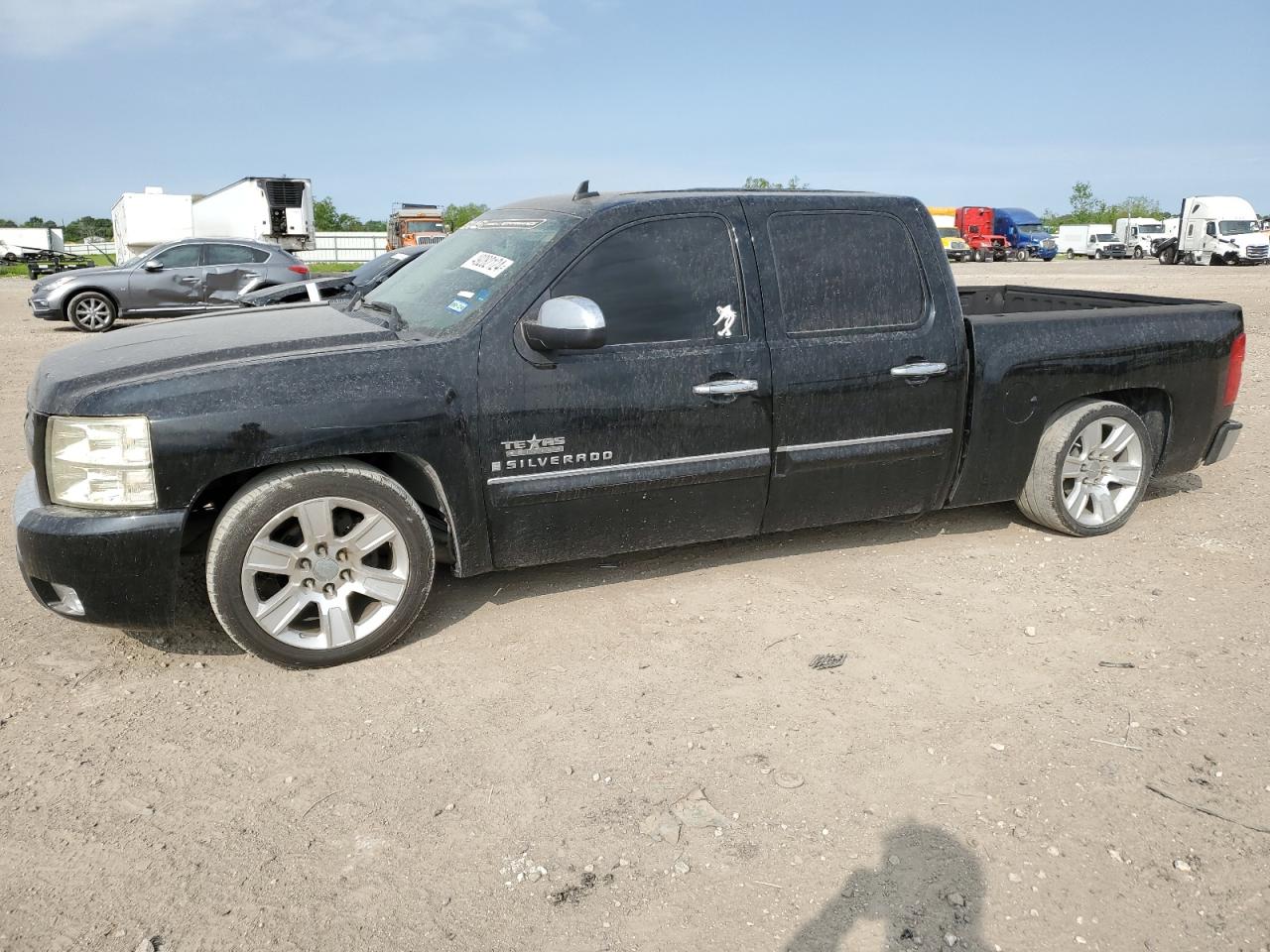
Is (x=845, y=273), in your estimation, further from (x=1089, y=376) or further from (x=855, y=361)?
(x=1089, y=376)

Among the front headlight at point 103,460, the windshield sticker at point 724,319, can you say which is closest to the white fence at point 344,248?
the windshield sticker at point 724,319

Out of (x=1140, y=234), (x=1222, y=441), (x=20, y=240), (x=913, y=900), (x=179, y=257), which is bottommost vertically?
(x=913, y=900)

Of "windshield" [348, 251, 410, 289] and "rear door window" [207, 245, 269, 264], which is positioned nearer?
"windshield" [348, 251, 410, 289]

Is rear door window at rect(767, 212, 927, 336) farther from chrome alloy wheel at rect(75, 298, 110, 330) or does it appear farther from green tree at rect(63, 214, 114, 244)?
green tree at rect(63, 214, 114, 244)

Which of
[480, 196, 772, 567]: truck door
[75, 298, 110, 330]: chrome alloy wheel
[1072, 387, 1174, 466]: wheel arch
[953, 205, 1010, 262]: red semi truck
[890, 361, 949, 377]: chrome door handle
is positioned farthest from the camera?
[953, 205, 1010, 262]: red semi truck

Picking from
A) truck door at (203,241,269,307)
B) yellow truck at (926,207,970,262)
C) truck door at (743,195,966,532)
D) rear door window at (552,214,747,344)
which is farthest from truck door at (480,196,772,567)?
yellow truck at (926,207,970,262)

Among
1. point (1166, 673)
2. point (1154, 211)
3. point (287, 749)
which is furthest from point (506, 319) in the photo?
point (1154, 211)

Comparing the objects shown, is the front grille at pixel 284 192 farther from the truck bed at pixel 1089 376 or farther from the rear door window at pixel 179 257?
the truck bed at pixel 1089 376

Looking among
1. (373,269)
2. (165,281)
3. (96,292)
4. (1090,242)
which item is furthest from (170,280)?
(1090,242)

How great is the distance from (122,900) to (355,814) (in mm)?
605

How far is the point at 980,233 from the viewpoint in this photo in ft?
167

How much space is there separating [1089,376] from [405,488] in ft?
10.8

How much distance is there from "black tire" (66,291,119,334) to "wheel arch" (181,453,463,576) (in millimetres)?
13974

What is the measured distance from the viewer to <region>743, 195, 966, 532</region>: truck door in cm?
425
